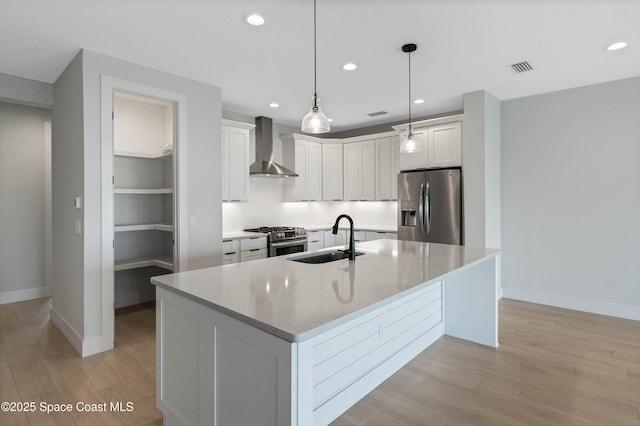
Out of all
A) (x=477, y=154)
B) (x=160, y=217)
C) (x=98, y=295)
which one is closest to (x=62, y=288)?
(x=98, y=295)

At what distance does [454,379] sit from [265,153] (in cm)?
397

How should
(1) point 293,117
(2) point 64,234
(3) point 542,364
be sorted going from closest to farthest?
(3) point 542,364, (2) point 64,234, (1) point 293,117

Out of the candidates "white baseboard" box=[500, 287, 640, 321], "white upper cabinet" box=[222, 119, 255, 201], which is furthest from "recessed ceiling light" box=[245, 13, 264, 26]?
"white baseboard" box=[500, 287, 640, 321]

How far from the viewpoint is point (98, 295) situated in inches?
122

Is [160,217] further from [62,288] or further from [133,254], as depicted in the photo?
[62,288]

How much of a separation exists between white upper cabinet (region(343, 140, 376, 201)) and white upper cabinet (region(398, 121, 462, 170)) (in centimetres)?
79

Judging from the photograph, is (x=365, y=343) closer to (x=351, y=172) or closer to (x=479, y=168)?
(x=479, y=168)

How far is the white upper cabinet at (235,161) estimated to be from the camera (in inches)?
183

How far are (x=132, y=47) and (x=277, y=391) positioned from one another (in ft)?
10.1

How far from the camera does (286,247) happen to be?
502 centimetres

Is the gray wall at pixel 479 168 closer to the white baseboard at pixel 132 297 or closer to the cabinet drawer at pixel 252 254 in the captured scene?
the cabinet drawer at pixel 252 254

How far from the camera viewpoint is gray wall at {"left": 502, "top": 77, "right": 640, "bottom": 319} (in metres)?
3.88

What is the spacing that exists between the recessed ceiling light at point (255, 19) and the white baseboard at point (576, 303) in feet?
14.8

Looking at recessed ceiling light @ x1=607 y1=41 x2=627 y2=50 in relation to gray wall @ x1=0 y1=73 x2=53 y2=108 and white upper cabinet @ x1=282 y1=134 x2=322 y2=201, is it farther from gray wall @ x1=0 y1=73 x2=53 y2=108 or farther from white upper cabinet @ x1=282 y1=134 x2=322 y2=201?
gray wall @ x1=0 y1=73 x2=53 y2=108
